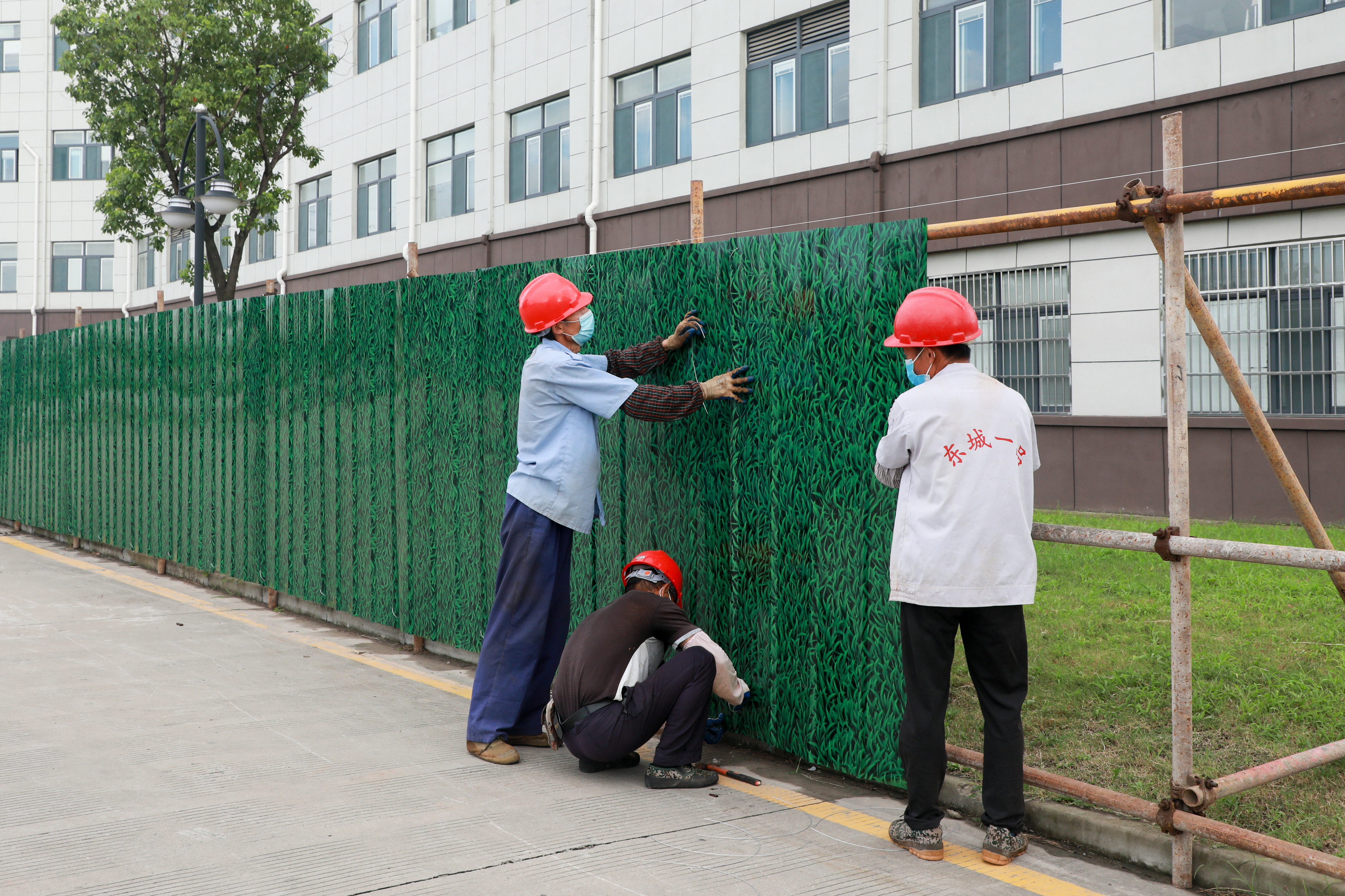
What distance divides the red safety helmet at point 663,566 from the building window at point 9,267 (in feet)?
150

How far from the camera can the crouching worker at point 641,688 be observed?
16.2ft

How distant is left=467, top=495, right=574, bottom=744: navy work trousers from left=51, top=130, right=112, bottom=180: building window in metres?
44.8

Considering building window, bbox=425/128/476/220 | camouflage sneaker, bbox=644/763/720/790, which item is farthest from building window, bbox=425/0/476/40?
camouflage sneaker, bbox=644/763/720/790

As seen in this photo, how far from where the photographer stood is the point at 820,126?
18.1m

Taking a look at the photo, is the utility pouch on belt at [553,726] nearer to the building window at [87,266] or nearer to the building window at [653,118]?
the building window at [653,118]

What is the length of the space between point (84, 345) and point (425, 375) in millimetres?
7922

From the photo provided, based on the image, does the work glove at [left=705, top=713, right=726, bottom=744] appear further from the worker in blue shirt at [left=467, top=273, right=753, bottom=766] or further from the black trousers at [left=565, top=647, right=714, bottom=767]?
the worker in blue shirt at [left=467, top=273, right=753, bottom=766]

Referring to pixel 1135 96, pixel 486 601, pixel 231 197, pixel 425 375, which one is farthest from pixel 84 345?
pixel 1135 96

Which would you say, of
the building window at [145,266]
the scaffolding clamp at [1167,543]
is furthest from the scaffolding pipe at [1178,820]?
the building window at [145,266]

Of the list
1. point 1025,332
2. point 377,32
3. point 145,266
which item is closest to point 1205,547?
point 1025,332

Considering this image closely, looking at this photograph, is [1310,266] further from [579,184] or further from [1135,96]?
[579,184]

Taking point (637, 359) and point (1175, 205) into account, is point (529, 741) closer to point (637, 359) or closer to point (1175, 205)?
point (637, 359)

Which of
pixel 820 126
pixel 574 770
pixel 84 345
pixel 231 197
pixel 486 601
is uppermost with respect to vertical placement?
pixel 820 126

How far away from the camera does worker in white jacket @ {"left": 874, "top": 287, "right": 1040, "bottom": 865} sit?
4020 mm
